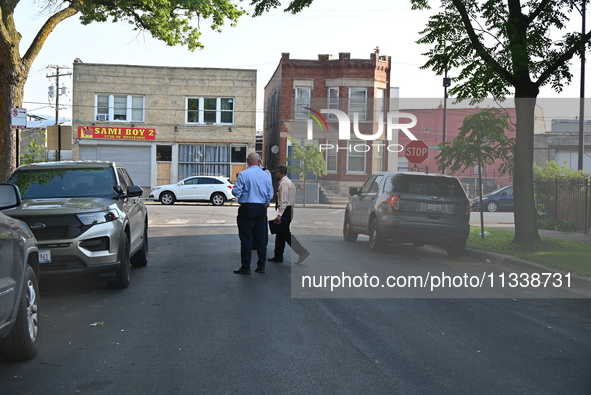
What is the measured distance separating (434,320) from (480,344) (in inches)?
42.2

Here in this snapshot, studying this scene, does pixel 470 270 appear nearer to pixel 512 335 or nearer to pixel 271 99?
pixel 512 335

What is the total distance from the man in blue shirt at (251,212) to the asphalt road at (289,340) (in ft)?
1.17

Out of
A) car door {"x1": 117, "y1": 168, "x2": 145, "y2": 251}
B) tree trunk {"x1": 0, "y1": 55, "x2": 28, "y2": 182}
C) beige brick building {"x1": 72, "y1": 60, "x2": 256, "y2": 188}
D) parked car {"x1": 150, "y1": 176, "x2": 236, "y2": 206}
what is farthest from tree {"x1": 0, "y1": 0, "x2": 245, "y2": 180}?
beige brick building {"x1": 72, "y1": 60, "x2": 256, "y2": 188}

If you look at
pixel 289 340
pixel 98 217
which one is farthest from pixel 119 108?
pixel 289 340

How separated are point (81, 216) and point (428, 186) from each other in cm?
762

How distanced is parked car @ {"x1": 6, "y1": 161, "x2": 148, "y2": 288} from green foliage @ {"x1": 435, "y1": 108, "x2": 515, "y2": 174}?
9.30 metres

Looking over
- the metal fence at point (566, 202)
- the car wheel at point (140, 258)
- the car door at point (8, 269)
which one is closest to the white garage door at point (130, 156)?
the metal fence at point (566, 202)

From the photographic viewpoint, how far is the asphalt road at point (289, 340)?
522 centimetres

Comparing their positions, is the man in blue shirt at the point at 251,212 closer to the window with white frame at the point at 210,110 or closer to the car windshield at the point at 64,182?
the car windshield at the point at 64,182

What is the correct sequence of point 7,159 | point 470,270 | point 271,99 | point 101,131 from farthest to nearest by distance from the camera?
Answer: point 271,99 < point 101,131 < point 7,159 < point 470,270

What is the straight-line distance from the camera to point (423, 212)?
13789mm

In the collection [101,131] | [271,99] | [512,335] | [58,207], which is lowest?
[512,335]

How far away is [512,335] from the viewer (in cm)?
701

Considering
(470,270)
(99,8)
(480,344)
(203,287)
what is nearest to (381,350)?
(480,344)
